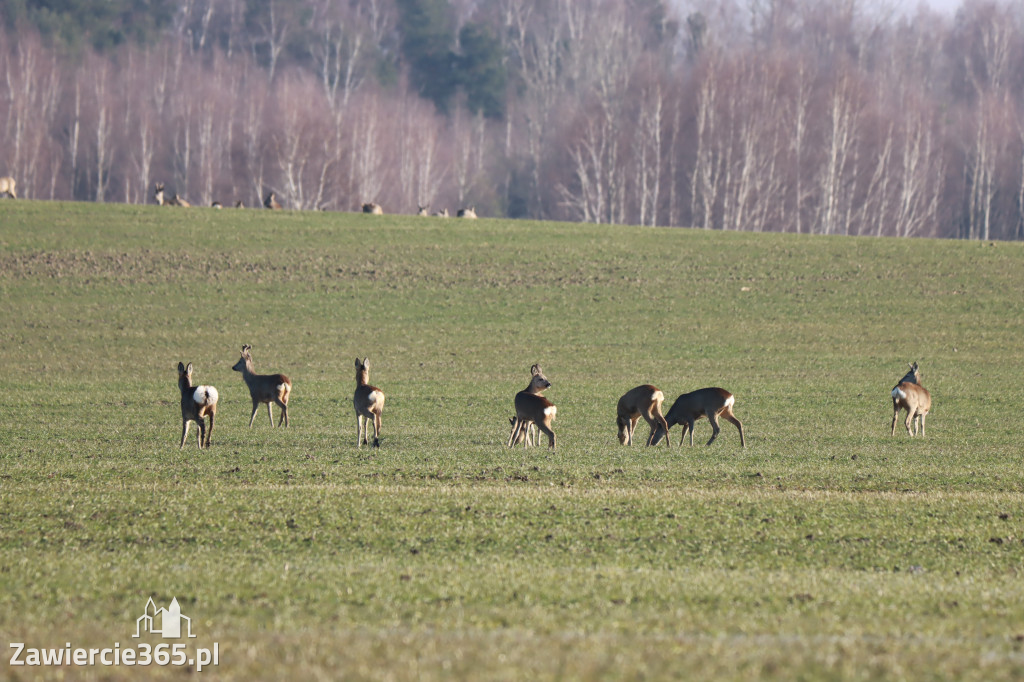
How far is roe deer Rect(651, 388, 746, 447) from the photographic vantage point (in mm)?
20156

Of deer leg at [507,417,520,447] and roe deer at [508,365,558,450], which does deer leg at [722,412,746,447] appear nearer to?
roe deer at [508,365,558,450]

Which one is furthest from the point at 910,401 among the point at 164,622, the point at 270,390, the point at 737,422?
the point at 164,622

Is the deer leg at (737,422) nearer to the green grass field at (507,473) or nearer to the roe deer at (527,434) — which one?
the green grass field at (507,473)

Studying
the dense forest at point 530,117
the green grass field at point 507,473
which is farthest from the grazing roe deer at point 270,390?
the dense forest at point 530,117

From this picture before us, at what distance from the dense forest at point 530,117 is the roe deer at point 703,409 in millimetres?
64625

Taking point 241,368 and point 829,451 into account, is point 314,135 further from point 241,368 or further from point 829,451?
point 829,451

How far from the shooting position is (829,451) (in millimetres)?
19078

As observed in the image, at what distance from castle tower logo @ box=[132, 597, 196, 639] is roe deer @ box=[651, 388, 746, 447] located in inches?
505

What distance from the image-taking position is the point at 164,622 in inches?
312

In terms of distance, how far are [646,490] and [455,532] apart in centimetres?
355

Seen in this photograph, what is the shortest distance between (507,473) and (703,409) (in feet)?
18.1

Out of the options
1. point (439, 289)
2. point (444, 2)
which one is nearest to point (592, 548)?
point (439, 289)

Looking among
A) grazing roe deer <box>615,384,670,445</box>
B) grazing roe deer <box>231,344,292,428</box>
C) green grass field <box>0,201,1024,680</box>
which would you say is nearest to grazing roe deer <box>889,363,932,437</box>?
green grass field <box>0,201,1024,680</box>

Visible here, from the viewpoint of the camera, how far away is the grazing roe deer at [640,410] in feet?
66.3
